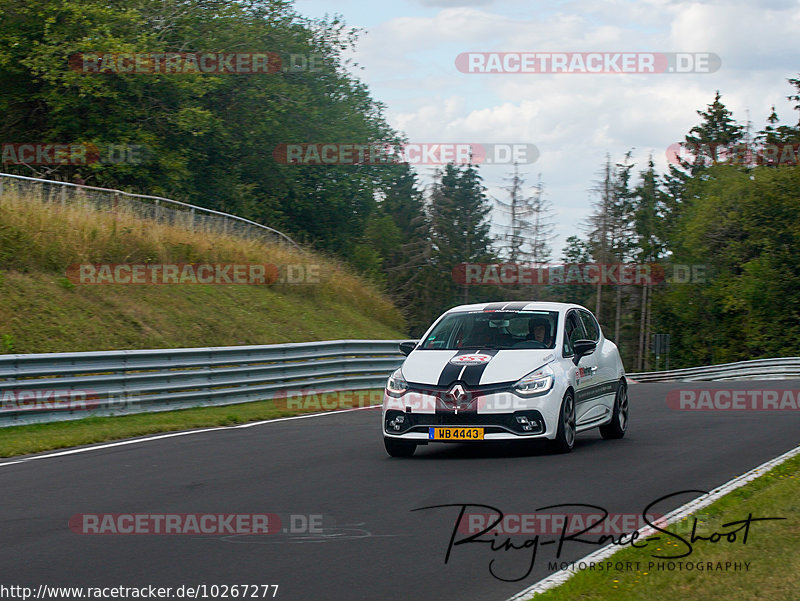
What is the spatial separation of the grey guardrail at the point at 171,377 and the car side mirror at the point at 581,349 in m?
7.61

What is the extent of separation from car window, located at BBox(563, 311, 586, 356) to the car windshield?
6.9 inches

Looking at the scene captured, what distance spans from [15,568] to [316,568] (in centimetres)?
184

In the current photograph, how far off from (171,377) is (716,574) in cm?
1293

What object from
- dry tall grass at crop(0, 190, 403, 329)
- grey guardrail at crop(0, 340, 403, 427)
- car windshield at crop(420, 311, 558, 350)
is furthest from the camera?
dry tall grass at crop(0, 190, 403, 329)

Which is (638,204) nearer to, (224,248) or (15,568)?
(224,248)

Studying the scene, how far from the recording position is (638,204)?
95688 millimetres

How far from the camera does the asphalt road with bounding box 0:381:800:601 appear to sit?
20.1 ft

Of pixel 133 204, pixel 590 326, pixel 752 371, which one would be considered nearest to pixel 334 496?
pixel 590 326

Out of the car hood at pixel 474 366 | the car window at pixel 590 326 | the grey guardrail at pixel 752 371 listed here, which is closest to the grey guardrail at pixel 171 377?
the car hood at pixel 474 366

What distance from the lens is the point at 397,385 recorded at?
11.2 metres

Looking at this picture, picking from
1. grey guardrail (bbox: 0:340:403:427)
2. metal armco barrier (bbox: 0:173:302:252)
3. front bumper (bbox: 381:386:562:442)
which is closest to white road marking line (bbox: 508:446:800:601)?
front bumper (bbox: 381:386:562:442)

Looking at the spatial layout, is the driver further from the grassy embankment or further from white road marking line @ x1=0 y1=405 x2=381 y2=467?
the grassy embankment

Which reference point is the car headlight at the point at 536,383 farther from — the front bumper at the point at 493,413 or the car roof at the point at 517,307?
the car roof at the point at 517,307

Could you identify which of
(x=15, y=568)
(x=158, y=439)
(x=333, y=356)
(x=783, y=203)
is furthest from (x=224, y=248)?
(x=783, y=203)
